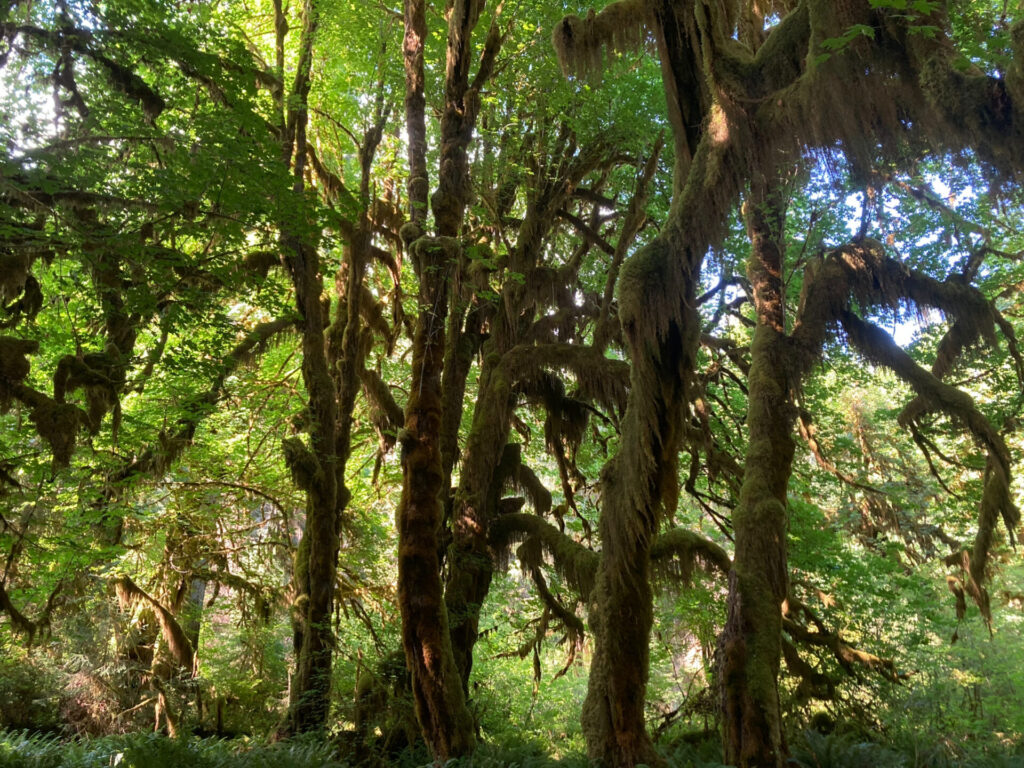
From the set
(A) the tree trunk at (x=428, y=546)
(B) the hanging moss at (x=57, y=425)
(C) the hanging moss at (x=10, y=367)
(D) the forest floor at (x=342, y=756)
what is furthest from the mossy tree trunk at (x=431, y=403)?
(C) the hanging moss at (x=10, y=367)

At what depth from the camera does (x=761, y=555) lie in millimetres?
5762

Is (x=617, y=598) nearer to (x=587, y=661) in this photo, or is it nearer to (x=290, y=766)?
(x=290, y=766)

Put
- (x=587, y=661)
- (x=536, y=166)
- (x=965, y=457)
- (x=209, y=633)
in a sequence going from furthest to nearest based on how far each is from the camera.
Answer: (x=587, y=661), (x=209, y=633), (x=536, y=166), (x=965, y=457)

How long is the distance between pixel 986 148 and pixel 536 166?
7.19m

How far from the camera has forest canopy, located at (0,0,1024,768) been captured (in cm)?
541

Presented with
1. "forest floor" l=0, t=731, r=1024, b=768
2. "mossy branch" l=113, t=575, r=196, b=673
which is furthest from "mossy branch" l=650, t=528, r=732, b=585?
"mossy branch" l=113, t=575, r=196, b=673

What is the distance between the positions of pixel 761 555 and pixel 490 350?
516cm

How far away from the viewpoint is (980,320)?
6.54 meters

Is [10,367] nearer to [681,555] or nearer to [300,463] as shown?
[300,463]

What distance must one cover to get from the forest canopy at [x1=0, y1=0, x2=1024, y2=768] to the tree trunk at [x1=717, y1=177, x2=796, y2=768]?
0.04 m

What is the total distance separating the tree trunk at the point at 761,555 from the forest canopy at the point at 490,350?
0.12 ft

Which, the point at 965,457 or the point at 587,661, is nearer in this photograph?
the point at 965,457

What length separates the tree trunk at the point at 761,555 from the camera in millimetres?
5324

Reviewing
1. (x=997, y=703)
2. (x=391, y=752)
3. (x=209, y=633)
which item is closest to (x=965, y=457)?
(x=997, y=703)
